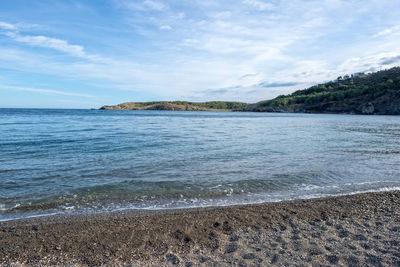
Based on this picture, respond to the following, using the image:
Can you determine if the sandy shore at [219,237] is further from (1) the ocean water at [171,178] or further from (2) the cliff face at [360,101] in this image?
(2) the cliff face at [360,101]

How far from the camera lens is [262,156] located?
15891mm

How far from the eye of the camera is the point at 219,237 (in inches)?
229

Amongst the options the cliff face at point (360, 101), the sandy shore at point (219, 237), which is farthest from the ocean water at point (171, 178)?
the cliff face at point (360, 101)

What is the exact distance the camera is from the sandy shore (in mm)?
4883

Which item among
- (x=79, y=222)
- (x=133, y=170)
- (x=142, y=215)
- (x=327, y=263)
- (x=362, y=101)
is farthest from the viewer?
(x=362, y=101)

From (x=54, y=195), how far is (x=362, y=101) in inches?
5294

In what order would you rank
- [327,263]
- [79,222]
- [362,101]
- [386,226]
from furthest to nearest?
[362,101], [79,222], [386,226], [327,263]

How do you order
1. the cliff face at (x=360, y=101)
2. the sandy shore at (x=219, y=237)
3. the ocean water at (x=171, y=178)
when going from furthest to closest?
the cliff face at (x=360, y=101) < the ocean water at (x=171, y=178) < the sandy shore at (x=219, y=237)

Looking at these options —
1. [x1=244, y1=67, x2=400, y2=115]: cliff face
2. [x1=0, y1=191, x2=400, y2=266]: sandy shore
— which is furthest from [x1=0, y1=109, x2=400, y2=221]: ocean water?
[x1=244, y1=67, x2=400, y2=115]: cliff face

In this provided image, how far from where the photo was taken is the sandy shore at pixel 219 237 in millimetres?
4883

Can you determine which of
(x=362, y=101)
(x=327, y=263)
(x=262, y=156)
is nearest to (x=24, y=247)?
(x=327, y=263)

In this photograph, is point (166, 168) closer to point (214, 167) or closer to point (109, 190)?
point (214, 167)

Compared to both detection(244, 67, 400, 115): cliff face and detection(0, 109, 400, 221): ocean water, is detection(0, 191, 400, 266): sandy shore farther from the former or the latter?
detection(244, 67, 400, 115): cliff face

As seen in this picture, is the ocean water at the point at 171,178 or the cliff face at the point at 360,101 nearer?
the ocean water at the point at 171,178
